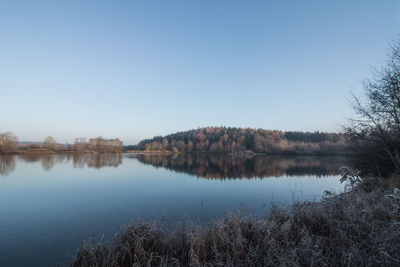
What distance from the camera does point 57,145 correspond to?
72.6 meters

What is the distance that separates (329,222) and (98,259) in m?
5.37

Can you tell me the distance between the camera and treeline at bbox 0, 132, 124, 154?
5859 centimetres

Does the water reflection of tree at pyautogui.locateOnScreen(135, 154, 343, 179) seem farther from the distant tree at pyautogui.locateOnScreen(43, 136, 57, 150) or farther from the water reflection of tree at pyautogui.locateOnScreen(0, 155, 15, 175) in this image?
the distant tree at pyautogui.locateOnScreen(43, 136, 57, 150)

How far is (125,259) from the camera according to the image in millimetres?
4180

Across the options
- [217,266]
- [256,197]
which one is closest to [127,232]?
[217,266]

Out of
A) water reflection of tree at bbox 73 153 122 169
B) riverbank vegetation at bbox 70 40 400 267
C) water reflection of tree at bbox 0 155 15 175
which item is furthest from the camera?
water reflection of tree at bbox 73 153 122 169

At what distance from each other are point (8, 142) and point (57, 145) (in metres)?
14.9

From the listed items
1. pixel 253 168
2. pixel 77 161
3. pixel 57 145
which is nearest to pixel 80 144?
pixel 57 145

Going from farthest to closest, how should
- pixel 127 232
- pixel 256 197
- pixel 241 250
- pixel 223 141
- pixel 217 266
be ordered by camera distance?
pixel 223 141 < pixel 256 197 < pixel 127 232 < pixel 241 250 < pixel 217 266

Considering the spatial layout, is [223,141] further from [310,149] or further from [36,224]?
[36,224]

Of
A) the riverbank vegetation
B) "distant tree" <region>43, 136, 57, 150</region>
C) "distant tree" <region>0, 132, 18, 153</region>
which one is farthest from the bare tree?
"distant tree" <region>43, 136, 57, 150</region>

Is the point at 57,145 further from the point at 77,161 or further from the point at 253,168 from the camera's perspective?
the point at 253,168

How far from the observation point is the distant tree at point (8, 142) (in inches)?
2207

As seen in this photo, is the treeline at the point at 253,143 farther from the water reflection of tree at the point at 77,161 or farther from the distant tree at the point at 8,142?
the distant tree at the point at 8,142
